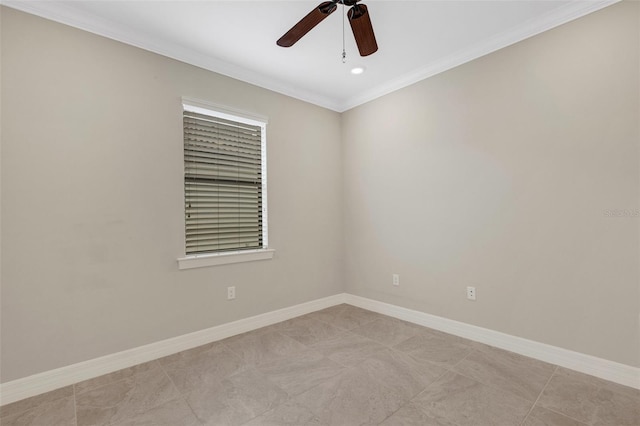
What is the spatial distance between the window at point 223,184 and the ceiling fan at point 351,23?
121cm

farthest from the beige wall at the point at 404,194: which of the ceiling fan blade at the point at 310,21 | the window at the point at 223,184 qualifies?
the ceiling fan blade at the point at 310,21

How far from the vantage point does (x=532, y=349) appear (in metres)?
2.30

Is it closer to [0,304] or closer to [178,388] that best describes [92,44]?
[0,304]

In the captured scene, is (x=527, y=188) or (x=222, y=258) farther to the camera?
(x=222, y=258)

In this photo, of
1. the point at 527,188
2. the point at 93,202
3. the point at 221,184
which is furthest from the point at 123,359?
the point at 527,188

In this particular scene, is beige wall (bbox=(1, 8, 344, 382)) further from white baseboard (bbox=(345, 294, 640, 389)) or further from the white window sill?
white baseboard (bbox=(345, 294, 640, 389))

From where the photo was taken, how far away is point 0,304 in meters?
1.83

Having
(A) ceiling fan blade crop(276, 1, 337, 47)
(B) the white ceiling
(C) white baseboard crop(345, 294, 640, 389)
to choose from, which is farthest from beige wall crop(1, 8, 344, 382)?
(C) white baseboard crop(345, 294, 640, 389)

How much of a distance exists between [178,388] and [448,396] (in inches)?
69.5

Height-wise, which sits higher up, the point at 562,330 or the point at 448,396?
the point at 562,330

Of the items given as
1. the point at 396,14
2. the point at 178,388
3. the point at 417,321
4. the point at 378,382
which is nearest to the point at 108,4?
the point at 396,14

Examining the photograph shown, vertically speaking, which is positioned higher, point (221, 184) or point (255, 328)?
point (221, 184)

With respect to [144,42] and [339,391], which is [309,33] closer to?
[144,42]

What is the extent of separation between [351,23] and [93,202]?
2.16m
